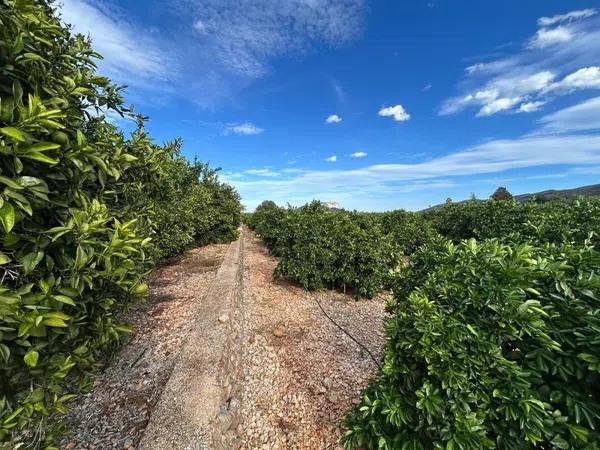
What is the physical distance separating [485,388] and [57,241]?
2.44 meters

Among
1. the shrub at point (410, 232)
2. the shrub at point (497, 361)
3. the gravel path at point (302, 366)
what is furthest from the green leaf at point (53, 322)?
the shrub at point (410, 232)

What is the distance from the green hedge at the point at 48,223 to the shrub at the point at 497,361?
1.86 m

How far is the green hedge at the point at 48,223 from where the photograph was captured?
1225 millimetres

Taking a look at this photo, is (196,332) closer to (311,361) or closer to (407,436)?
(311,361)

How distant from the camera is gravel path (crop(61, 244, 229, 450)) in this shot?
291 cm

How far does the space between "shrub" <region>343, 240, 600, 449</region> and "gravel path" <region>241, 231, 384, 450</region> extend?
1400 mm

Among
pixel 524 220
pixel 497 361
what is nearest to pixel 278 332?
pixel 497 361

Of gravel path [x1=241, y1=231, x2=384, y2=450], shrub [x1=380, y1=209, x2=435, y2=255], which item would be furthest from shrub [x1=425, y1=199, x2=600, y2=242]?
gravel path [x1=241, y1=231, x2=384, y2=450]

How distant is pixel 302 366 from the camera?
4129 mm

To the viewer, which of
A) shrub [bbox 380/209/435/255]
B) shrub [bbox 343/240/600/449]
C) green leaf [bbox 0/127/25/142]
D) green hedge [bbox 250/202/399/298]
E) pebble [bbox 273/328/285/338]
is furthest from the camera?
shrub [bbox 380/209/435/255]

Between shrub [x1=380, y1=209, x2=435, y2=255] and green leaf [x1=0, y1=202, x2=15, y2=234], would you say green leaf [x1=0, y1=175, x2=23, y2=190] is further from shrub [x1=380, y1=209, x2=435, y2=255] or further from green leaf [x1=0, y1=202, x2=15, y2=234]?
shrub [x1=380, y1=209, x2=435, y2=255]

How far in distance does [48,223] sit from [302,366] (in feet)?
11.9

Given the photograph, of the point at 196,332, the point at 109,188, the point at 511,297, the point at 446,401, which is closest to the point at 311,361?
the point at 196,332

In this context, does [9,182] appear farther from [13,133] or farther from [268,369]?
[268,369]
